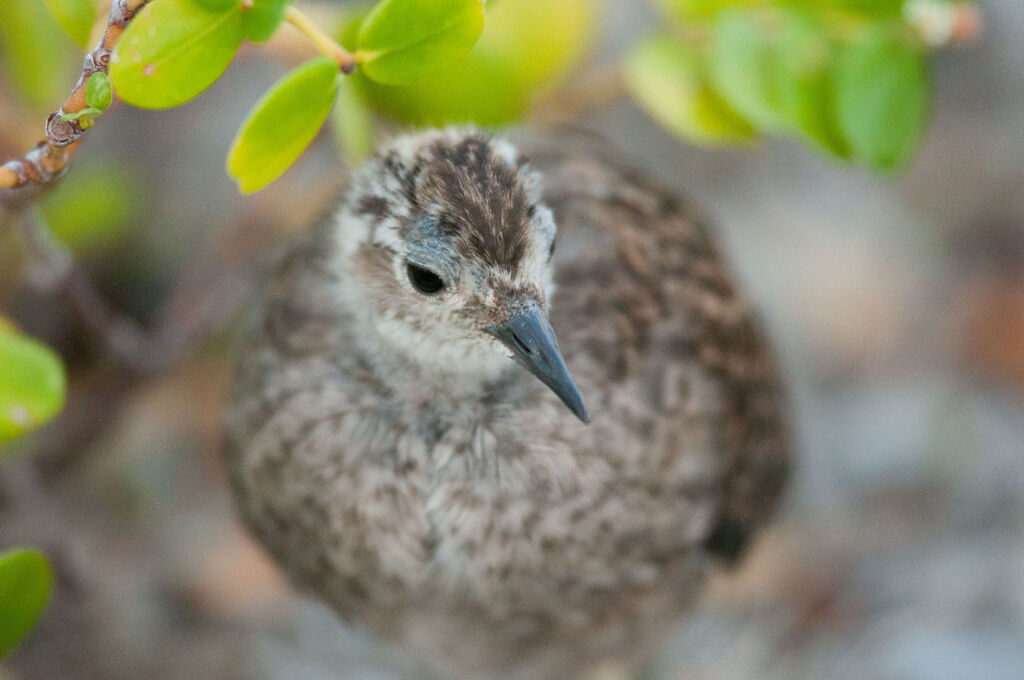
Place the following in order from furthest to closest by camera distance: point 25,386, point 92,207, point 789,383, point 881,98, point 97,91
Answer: point 789,383
point 92,207
point 881,98
point 25,386
point 97,91

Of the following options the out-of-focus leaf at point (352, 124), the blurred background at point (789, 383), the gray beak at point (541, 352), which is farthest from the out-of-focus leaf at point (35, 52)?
the gray beak at point (541, 352)

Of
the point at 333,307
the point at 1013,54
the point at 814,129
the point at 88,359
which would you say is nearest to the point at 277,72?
the point at 88,359

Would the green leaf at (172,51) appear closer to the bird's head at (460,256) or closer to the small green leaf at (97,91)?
the small green leaf at (97,91)

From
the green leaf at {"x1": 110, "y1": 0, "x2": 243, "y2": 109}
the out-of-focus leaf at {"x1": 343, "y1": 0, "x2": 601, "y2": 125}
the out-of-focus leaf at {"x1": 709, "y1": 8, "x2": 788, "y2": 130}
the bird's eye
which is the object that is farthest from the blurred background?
the green leaf at {"x1": 110, "y1": 0, "x2": 243, "y2": 109}

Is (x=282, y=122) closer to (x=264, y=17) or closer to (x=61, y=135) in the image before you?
(x=264, y=17)

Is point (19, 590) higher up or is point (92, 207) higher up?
point (92, 207)

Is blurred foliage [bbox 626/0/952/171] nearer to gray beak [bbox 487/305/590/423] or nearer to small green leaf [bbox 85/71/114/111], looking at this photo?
gray beak [bbox 487/305/590/423]

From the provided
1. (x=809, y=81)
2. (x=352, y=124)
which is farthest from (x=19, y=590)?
(x=809, y=81)

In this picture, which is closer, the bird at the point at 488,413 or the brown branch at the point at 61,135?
the brown branch at the point at 61,135
